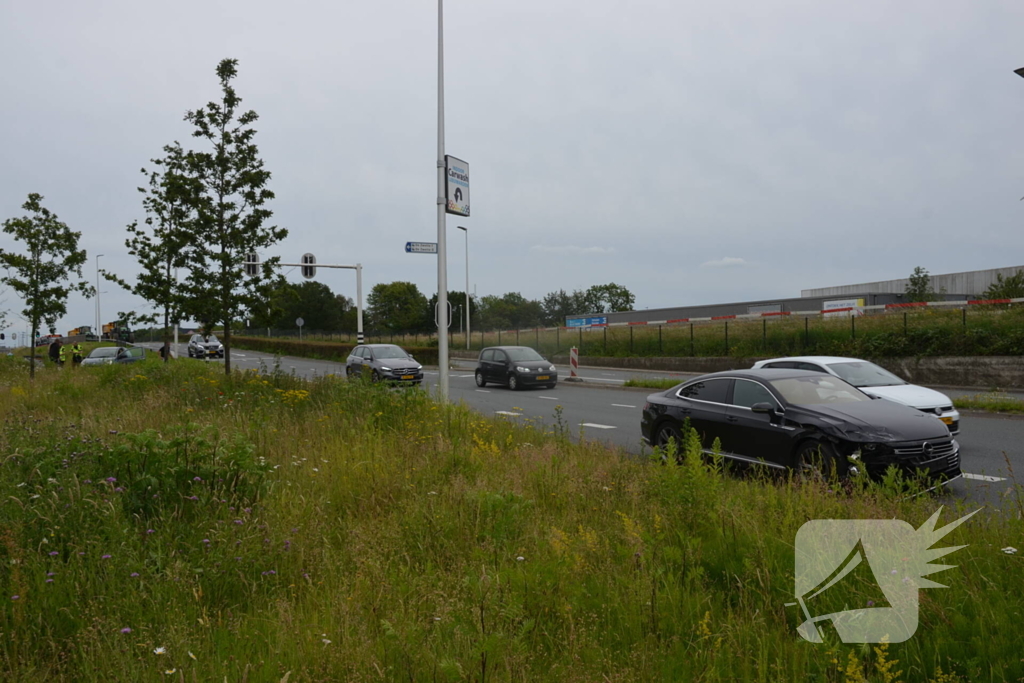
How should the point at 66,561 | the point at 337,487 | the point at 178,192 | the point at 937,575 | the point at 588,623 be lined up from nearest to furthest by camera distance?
1. the point at 588,623
2. the point at 937,575
3. the point at 66,561
4. the point at 337,487
5. the point at 178,192

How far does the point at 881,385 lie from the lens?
1141 cm

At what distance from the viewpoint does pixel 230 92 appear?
1684cm

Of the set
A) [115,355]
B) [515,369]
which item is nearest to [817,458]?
[515,369]

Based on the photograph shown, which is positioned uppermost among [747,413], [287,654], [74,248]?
[74,248]

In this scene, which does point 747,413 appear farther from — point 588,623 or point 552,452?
point 588,623

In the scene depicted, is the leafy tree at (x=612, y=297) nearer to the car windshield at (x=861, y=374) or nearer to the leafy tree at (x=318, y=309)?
the leafy tree at (x=318, y=309)

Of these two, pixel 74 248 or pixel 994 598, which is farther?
pixel 74 248

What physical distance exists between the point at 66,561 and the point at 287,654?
1906 millimetres

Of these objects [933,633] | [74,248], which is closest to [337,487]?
[933,633]

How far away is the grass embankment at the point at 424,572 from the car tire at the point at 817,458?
4.17 ft

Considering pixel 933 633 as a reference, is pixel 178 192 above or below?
above

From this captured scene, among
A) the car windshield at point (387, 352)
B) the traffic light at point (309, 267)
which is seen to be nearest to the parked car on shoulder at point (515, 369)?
the car windshield at point (387, 352)

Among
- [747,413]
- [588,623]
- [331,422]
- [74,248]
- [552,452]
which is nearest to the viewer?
[588,623]

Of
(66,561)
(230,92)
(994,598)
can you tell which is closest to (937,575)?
(994,598)
